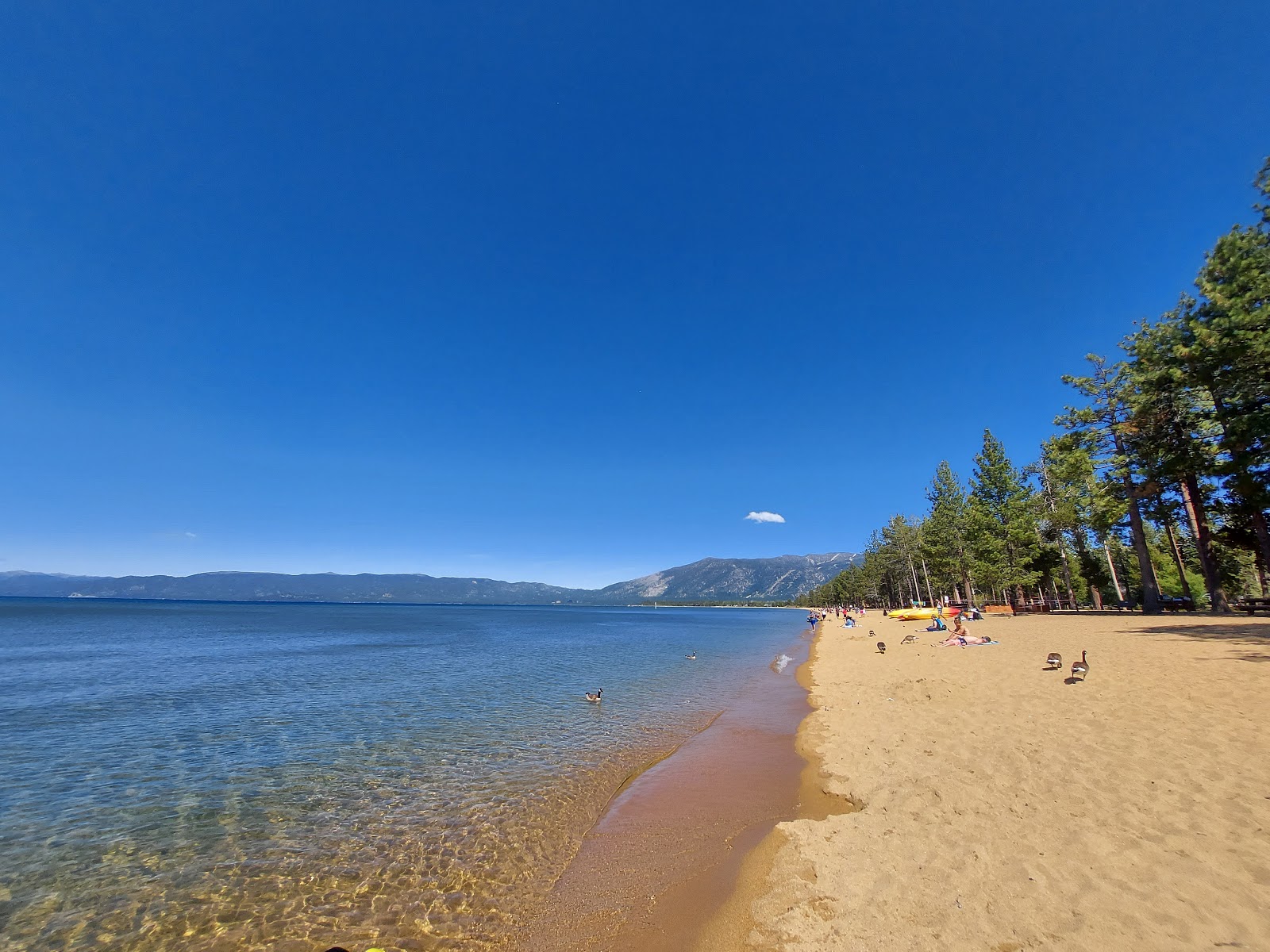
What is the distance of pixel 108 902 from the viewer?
6.46 meters

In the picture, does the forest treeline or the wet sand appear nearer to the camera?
the wet sand

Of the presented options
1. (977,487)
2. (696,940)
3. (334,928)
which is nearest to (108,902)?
(334,928)

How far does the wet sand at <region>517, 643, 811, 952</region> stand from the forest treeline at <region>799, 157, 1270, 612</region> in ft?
73.2

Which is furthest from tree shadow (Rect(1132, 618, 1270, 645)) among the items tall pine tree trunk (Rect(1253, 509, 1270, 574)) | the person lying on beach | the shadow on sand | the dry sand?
the dry sand

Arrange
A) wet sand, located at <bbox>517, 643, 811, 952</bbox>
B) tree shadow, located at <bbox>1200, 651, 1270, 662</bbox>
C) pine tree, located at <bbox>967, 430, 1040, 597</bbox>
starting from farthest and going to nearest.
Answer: pine tree, located at <bbox>967, 430, 1040, 597</bbox> → tree shadow, located at <bbox>1200, 651, 1270, 662</bbox> → wet sand, located at <bbox>517, 643, 811, 952</bbox>

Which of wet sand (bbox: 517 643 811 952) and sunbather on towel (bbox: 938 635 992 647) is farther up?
sunbather on towel (bbox: 938 635 992 647)

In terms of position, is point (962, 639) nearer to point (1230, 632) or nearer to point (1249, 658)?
point (1230, 632)

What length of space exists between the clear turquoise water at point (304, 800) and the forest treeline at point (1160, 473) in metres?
22.8

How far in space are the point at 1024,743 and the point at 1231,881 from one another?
198 inches

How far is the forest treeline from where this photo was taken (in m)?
19.4

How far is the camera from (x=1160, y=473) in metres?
24.4

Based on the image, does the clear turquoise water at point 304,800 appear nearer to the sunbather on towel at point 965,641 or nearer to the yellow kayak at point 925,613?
the sunbather on towel at point 965,641

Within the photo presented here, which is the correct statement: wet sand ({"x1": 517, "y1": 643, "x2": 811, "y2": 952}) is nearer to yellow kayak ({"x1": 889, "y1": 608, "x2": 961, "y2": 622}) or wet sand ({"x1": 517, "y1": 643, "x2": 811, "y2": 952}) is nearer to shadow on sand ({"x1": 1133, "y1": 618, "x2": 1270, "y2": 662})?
shadow on sand ({"x1": 1133, "y1": 618, "x2": 1270, "y2": 662})

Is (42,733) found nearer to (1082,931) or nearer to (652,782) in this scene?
(652,782)
